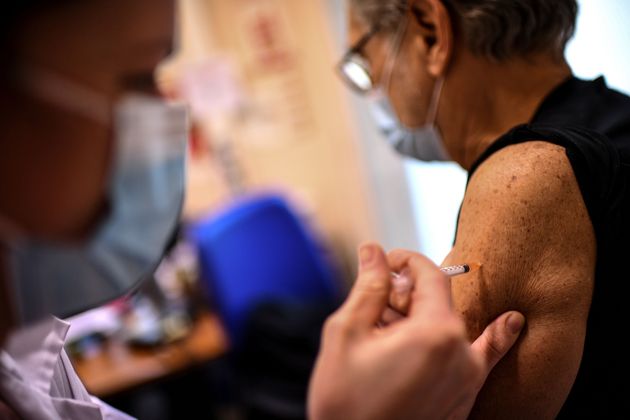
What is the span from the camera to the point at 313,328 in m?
2.26

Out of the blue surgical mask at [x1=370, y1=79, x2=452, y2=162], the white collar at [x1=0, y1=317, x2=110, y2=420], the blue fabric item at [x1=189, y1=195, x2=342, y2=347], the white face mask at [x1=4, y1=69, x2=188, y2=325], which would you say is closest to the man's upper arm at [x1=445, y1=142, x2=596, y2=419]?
the blue surgical mask at [x1=370, y1=79, x2=452, y2=162]

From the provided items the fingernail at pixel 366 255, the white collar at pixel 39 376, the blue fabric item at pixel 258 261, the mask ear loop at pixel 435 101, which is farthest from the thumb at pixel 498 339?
the blue fabric item at pixel 258 261

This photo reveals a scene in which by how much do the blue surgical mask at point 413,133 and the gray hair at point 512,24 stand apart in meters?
0.10

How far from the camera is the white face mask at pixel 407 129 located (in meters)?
0.95

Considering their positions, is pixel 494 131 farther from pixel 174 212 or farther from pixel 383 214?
pixel 383 214

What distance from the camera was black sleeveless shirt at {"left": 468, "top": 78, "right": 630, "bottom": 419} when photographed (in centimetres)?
70

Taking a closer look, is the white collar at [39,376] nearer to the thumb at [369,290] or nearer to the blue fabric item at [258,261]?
the thumb at [369,290]

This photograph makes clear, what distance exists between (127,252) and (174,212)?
8 centimetres

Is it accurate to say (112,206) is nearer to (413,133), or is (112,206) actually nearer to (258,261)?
(413,133)

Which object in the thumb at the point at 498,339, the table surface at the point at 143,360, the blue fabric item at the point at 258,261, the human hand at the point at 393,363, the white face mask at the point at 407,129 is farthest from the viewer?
the blue fabric item at the point at 258,261

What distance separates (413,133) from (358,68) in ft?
0.60

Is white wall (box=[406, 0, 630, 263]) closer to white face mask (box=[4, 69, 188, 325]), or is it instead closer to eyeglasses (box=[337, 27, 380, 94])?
eyeglasses (box=[337, 27, 380, 94])

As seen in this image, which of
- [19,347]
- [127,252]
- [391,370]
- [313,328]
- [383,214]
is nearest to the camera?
[391,370]

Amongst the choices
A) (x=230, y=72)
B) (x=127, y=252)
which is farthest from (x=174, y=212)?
(x=230, y=72)
